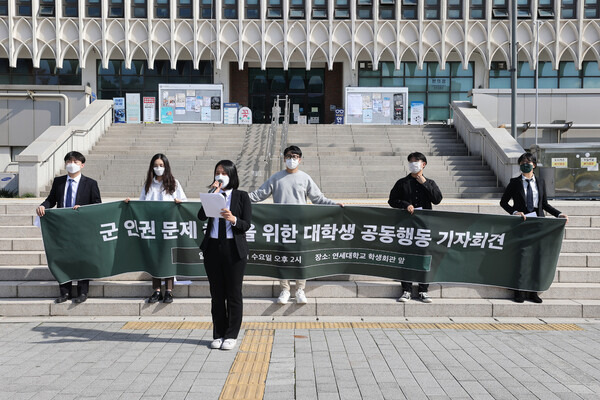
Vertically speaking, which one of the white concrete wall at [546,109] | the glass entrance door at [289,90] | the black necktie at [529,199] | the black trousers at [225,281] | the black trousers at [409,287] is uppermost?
the glass entrance door at [289,90]

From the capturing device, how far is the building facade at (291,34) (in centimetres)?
3045

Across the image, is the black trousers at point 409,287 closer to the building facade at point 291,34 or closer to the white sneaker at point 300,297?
the white sneaker at point 300,297

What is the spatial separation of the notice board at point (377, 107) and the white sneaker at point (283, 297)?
17067mm

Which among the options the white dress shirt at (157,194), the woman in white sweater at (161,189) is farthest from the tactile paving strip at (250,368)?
the white dress shirt at (157,194)

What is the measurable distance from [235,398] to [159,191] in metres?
3.82

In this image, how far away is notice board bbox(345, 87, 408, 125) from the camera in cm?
2375

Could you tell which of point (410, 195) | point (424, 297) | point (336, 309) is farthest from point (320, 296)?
point (410, 195)

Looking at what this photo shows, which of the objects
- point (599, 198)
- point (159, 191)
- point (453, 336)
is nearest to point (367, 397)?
point (453, 336)

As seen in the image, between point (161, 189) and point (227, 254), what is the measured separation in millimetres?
2145

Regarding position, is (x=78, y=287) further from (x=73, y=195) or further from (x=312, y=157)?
(x=312, y=157)

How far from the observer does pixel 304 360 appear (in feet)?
17.6

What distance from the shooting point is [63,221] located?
7.39m

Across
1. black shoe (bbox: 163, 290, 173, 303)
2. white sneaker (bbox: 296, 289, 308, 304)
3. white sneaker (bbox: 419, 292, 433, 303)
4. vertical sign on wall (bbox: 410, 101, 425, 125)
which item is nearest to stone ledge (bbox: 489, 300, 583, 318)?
white sneaker (bbox: 419, 292, 433, 303)

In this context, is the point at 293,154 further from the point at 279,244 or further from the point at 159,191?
the point at 159,191
